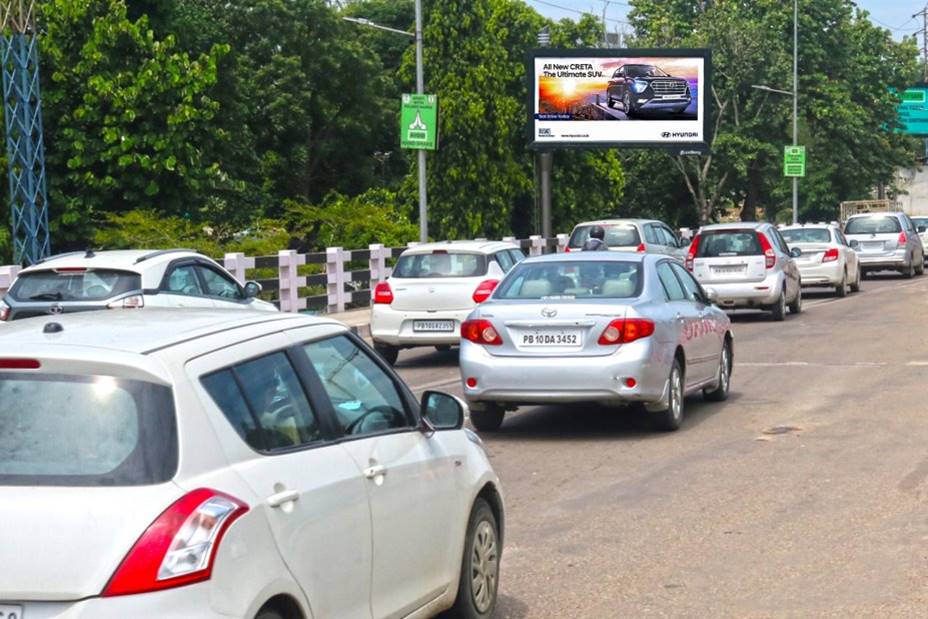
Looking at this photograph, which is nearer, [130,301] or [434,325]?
[130,301]

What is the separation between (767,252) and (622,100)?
2037 centimetres

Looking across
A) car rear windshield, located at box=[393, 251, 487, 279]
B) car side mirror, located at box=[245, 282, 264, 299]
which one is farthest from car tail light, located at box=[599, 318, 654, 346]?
car rear windshield, located at box=[393, 251, 487, 279]

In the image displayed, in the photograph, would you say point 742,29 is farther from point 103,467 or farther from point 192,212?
point 103,467

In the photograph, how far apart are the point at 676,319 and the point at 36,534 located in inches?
373

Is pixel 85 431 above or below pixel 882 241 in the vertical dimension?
above

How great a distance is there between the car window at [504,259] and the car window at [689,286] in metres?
5.49

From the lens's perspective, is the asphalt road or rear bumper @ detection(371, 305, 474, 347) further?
rear bumper @ detection(371, 305, 474, 347)

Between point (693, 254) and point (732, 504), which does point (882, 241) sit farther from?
point (732, 504)

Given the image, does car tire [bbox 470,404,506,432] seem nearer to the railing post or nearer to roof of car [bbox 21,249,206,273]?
roof of car [bbox 21,249,206,273]

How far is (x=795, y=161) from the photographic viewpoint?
6272 cm

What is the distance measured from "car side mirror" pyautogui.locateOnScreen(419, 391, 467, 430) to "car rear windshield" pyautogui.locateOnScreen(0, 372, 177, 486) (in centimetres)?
182

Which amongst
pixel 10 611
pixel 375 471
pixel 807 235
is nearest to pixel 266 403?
pixel 375 471

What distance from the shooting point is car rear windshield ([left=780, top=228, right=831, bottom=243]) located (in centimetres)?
3303

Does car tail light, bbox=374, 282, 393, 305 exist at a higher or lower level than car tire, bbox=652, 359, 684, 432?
higher
